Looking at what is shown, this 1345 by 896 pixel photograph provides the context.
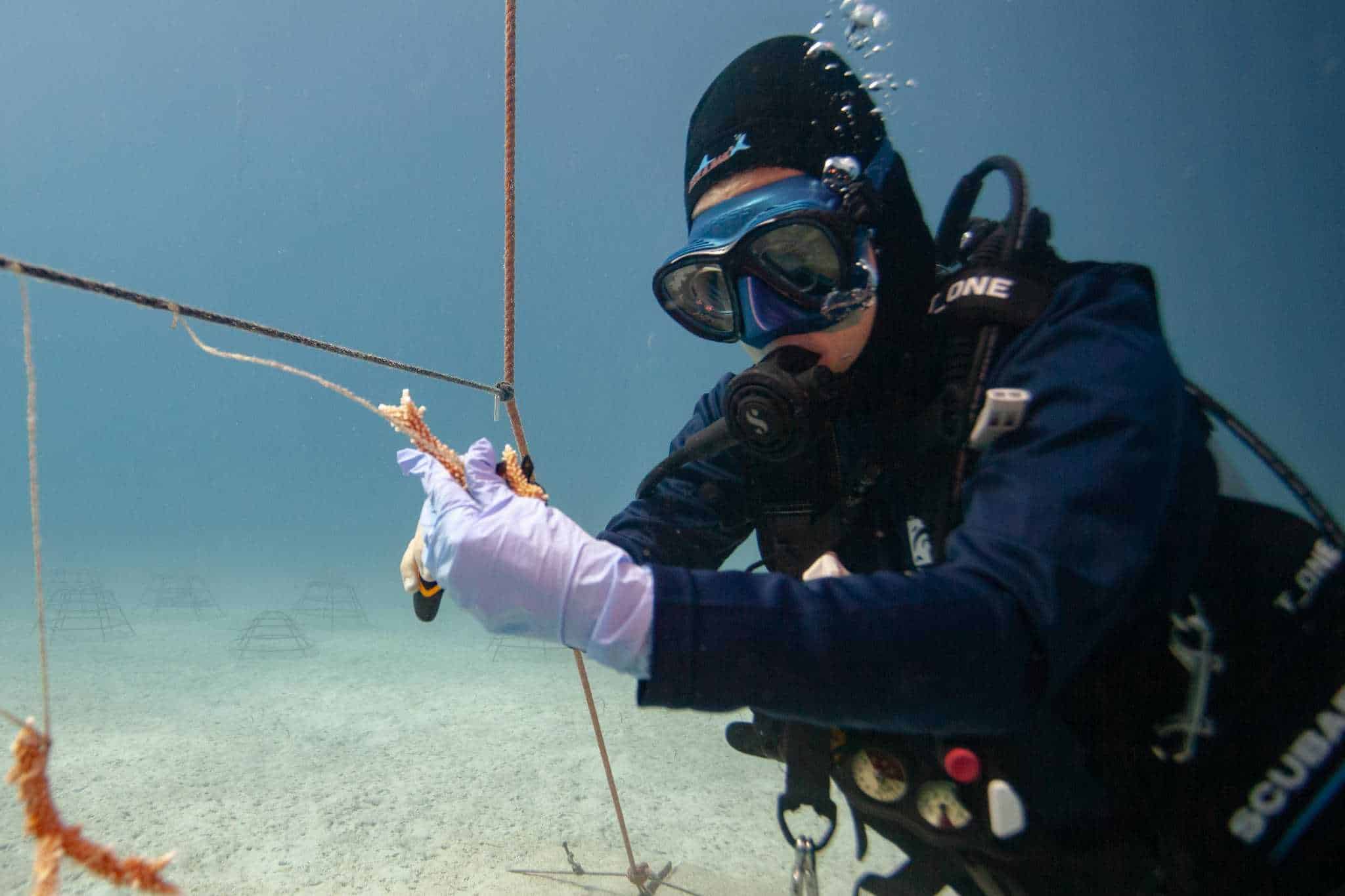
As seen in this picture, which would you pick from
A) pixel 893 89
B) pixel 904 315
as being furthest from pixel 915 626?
pixel 893 89

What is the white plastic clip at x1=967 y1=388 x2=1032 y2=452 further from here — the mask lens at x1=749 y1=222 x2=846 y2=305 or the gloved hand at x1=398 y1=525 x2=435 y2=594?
the gloved hand at x1=398 y1=525 x2=435 y2=594

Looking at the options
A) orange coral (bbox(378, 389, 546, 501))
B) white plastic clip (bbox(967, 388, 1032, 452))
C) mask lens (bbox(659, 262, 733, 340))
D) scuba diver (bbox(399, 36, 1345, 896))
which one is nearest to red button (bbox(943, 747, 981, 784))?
scuba diver (bbox(399, 36, 1345, 896))

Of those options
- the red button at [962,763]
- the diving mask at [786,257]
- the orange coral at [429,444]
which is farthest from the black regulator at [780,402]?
the red button at [962,763]

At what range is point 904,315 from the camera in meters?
1.96

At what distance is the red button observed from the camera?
52.4 inches

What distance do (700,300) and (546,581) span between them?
179 cm

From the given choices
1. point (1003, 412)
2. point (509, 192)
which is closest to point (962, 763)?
point (1003, 412)

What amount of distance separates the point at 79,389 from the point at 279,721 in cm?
15690

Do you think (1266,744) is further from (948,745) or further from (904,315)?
(904,315)

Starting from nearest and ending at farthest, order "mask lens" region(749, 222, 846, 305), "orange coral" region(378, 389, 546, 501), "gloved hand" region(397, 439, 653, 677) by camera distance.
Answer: "gloved hand" region(397, 439, 653, 677)
"orange coral" region(378, 389, 546, 501)
"mask lens" region(749, 222, 846, 305)

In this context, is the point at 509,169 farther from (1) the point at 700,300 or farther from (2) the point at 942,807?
(2) the point at 942,807

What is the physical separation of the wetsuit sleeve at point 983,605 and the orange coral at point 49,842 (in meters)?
0.80

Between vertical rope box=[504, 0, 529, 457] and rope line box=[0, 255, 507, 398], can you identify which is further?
vertical rope box=[504, 0, 529, 457]

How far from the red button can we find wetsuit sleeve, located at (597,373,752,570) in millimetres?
1359
